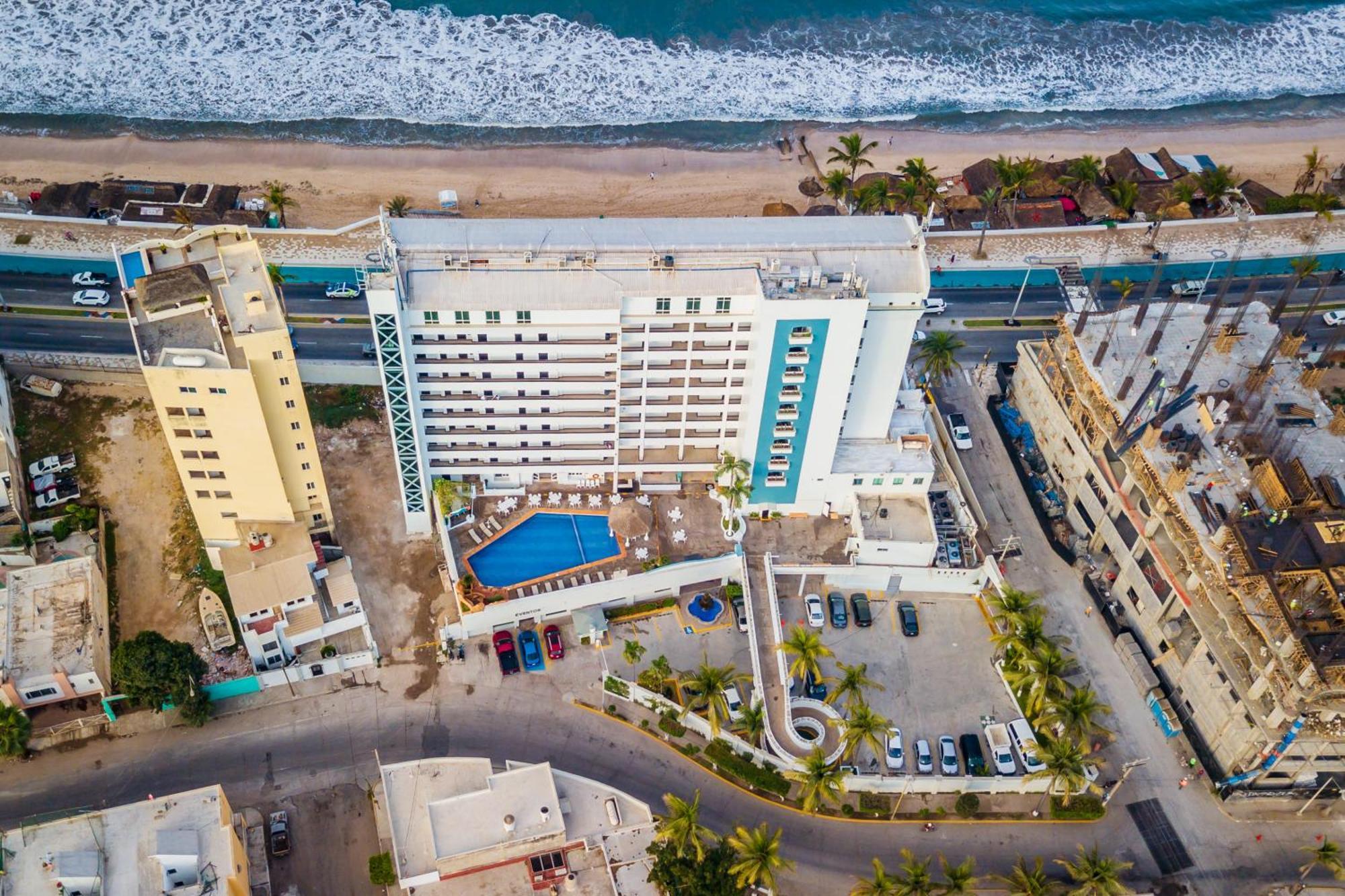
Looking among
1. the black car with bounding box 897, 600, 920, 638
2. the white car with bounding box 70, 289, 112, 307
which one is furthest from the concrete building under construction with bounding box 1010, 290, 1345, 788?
the white car with bounding box 70, 289, 112, 307

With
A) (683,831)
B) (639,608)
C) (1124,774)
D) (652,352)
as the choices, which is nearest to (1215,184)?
(1124,774)

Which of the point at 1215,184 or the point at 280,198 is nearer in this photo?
the point at 280,198

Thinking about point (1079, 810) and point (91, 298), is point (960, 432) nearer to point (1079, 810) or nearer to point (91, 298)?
point (1079, 810)

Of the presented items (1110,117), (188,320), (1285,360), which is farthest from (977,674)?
(1110,117)

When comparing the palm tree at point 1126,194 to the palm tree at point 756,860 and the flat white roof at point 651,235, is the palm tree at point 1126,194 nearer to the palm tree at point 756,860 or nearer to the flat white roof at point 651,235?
the flat white roof at point 651,235

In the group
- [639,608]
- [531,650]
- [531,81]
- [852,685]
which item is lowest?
[852,685]

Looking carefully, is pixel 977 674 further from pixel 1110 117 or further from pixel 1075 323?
pixel 1110 117

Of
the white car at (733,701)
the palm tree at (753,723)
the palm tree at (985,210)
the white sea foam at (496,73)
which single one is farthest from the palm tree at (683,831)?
the white sea foam at (496,73)
